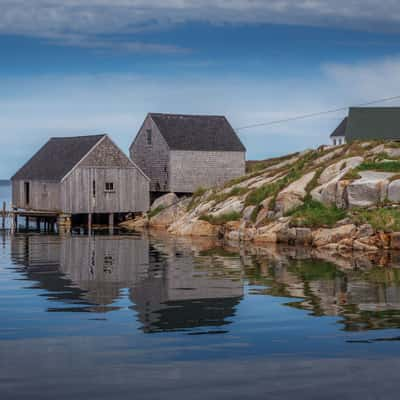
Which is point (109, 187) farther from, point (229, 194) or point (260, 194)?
point (260, 194)

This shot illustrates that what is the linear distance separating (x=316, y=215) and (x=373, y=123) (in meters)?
22.7

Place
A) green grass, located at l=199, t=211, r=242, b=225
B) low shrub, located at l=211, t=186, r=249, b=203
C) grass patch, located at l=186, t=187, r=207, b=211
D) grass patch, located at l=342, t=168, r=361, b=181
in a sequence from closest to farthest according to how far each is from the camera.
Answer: grass patch, located at l=342, t=168, r=361, b=181 < green grass, located at l=199, t=211, r=242, b=225 < low shrub, located at l=211, t=186, r=249, b=203 < grass patch, located at l=186, t=187, r=207, b=211

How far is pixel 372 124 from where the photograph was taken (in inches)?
2549

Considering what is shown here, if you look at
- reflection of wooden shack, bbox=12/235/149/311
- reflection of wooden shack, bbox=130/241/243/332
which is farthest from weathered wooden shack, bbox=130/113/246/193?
reflection of wooden shack, bbox=130/241/243/332

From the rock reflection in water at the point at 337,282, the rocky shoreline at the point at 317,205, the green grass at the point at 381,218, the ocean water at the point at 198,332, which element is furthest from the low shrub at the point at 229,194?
the ocean water at the point at 198,332

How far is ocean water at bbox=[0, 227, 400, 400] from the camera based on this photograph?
39.5 ft

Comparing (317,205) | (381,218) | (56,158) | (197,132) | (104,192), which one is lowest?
(381,218)

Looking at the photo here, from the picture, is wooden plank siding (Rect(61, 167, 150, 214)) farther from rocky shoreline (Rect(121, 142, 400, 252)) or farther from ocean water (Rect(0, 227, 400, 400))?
ocean water (Rect(0, 227, 400, 400))

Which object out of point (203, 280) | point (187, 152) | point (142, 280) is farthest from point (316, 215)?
point (187, 152)

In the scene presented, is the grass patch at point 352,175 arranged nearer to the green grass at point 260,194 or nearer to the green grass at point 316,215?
the green grass at point 316,215

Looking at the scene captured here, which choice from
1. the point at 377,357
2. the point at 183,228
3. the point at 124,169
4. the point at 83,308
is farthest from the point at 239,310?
the point at 124,169

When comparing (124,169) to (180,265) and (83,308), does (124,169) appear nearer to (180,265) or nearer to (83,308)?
(180,265)

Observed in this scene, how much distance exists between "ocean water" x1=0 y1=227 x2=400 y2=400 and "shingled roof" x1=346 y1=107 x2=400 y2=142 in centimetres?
3363

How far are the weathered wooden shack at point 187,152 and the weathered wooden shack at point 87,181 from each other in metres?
2.95
